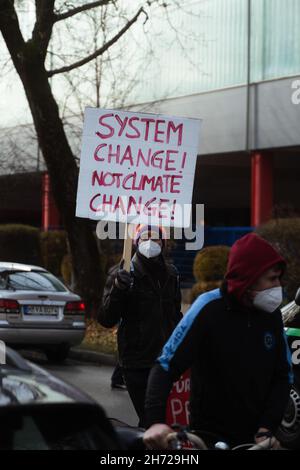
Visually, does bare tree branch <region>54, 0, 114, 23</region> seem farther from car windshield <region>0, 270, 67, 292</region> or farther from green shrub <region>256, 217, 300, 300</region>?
car windshield <region>0, 270, 67, 292</region>

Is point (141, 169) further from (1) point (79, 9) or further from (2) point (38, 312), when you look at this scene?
(1) point (79, 9)

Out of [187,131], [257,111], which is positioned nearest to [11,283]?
[187,131]

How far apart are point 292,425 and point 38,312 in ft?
21.1

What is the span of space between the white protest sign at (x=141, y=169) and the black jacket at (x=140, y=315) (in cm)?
111

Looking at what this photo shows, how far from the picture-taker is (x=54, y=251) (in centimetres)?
2931

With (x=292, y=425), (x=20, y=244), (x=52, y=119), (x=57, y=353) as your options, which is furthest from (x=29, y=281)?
(x=20, y=244)

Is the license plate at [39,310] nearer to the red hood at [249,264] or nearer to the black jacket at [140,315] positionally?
the black jacket at [140,315]

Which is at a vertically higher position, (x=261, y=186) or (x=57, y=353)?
(x=261, y=186)

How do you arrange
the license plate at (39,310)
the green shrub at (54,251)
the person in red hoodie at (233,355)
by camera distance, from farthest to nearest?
1. the green shrub at (54,251)
2. the license plate at (39,310)
3. the person in red hoodie at (233,355)

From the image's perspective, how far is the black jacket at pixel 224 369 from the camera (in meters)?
4.16

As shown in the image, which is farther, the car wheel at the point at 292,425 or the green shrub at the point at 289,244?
the green shrub at the point at 289,244

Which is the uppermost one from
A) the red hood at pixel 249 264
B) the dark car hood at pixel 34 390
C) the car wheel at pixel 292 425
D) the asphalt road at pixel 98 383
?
the red hood at pixel 249 264

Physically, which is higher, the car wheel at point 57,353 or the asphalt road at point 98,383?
the car wheel at point 57,353

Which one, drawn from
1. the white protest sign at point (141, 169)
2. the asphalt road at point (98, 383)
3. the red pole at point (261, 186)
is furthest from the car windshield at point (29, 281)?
the red pole at point (261, 186)
